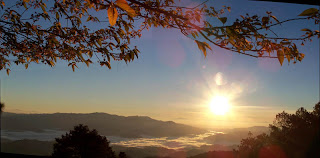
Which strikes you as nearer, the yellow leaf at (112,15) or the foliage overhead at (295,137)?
the yellow leaf at (112,15)

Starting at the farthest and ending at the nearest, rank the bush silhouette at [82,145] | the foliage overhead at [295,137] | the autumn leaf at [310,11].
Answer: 1. the bush silhouette at [82,145]
2. the foliage overhead at [295,137]
3. the autumn leaf at [310,11]

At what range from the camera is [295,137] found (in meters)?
19.9

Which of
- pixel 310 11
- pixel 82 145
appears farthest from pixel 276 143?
pixel 310 11

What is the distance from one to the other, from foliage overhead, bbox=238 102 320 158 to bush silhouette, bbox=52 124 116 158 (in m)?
13.2

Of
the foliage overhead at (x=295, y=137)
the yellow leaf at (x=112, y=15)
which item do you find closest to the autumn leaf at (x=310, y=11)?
the yellow leaf at (x=112, y=15)

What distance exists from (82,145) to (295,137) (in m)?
17.9

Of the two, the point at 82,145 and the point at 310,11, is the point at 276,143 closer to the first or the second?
the point at 82,145

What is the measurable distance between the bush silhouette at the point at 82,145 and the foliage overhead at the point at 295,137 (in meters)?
13.2

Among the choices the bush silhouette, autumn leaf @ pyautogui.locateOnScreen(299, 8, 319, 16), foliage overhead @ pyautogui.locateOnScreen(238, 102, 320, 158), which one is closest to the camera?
autumn leaf @ pyautogui.locateOnScreen(299, 8, 319, 16)

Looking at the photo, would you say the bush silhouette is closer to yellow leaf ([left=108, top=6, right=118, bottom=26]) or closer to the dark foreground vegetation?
the dark foreground vegetation

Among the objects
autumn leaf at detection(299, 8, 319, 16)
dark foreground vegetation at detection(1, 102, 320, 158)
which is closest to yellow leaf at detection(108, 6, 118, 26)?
autumn leaf at detection(299, 8, 319, 16)

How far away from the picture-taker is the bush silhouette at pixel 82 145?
1889cm

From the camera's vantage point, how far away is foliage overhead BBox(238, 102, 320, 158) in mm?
16906

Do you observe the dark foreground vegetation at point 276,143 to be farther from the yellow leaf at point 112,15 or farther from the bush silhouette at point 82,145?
the yellow leaf at point 112,15
